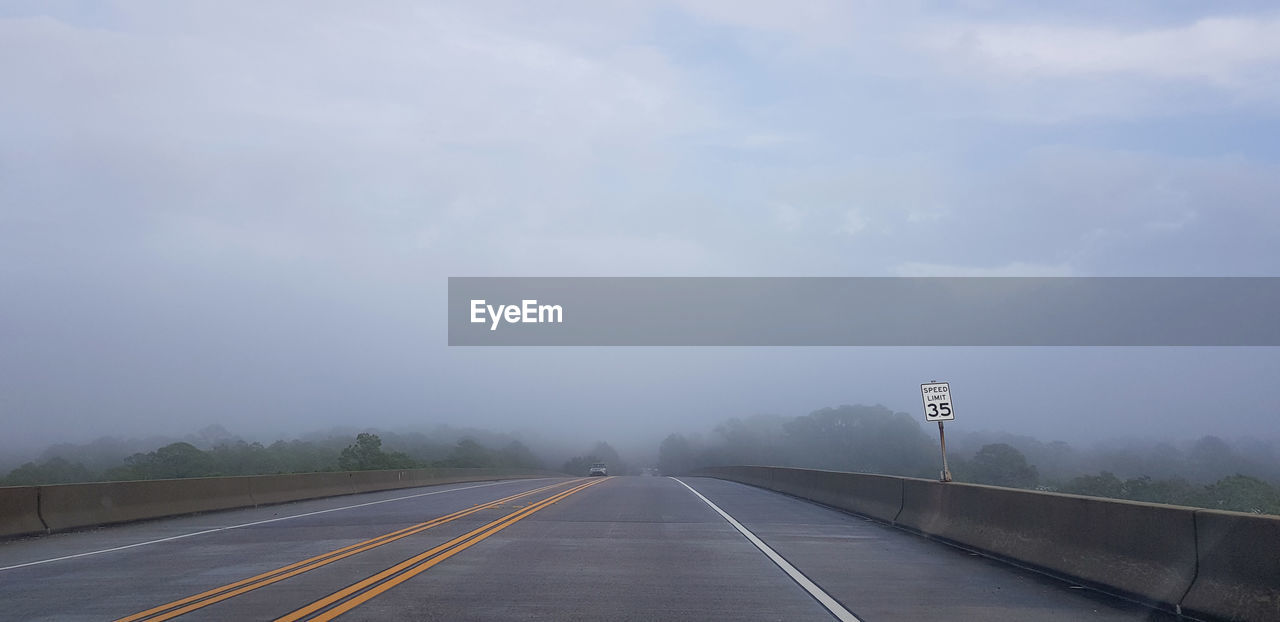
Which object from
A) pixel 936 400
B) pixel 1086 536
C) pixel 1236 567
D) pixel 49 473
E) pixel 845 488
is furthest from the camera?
pixel 49 473

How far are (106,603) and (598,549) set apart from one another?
270 inches

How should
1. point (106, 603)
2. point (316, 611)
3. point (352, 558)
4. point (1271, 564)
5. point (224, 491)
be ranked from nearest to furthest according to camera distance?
point (1271, 564) → point (316, 611) → point (106, 603) → point (352, 558) → point (224, 491)

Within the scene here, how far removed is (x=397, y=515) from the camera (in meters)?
21.7

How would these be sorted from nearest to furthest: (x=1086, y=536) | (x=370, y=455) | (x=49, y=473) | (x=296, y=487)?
1. (x=1086, y=536)
2. (x=296, y=487)
3. (x=49, y=473)
4. (x=370, y=455)

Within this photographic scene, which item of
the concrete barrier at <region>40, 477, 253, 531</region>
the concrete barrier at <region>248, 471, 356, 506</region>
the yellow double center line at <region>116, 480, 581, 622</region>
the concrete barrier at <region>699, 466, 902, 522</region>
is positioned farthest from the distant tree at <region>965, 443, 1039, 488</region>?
the yellow double center line at <region>116, 480, 581, 622</region>

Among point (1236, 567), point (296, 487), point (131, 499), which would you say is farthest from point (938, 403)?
point (296, 487)

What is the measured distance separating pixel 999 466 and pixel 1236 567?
4783cm

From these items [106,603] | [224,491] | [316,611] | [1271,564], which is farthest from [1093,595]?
[224,491]

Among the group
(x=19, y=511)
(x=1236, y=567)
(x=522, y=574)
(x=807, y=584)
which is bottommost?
(x=807, y=584)

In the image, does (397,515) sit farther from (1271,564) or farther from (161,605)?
(1271,564)

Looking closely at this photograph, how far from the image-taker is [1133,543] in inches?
382

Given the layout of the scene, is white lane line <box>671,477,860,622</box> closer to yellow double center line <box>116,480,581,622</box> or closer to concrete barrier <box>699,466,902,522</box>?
concrete barrier <box>699,466,902,522</box>

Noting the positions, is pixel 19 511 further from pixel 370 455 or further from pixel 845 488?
pixel 370 455

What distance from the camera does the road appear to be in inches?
353
